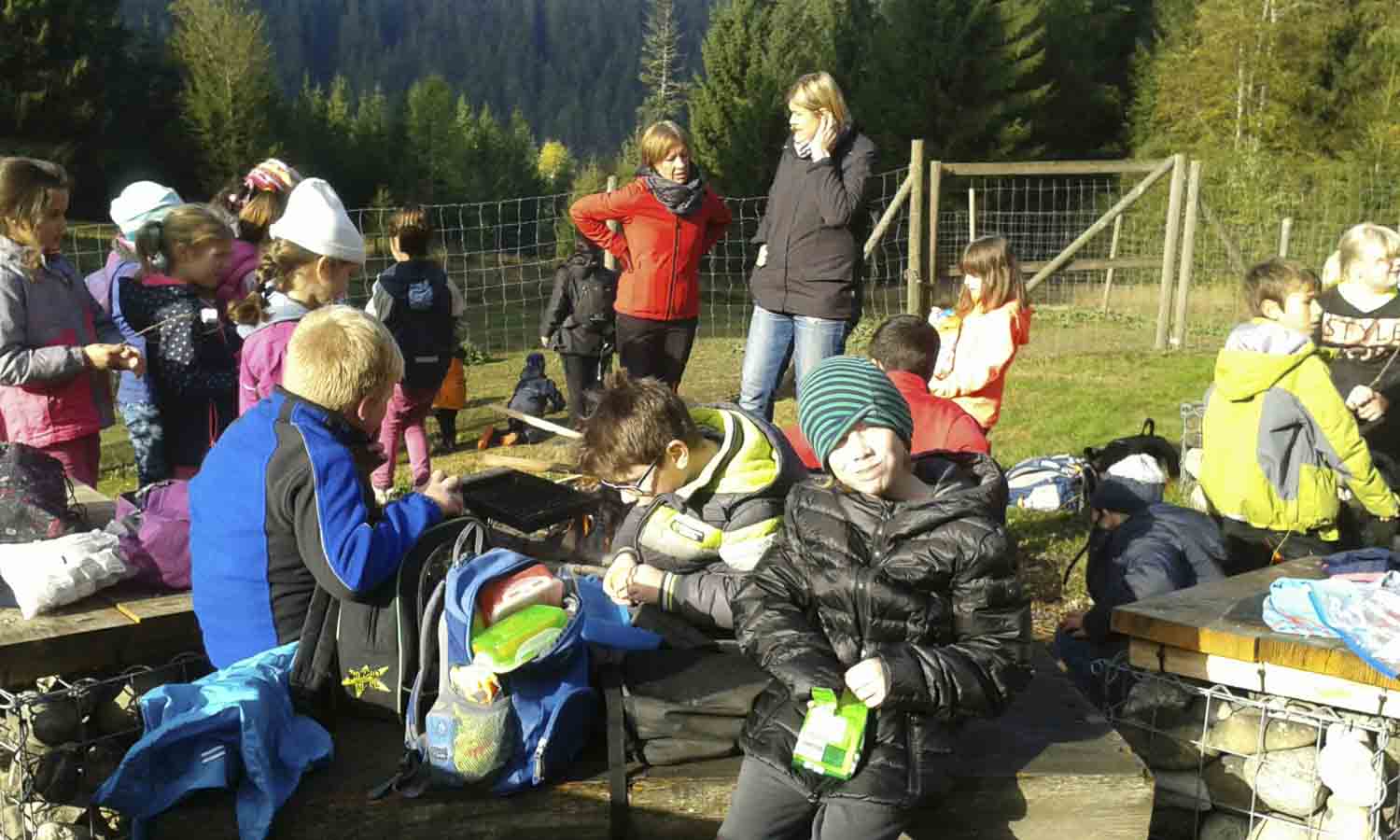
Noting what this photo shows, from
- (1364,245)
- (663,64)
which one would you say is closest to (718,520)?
(1364,245)

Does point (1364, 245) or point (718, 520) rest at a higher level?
point (1364, 245)

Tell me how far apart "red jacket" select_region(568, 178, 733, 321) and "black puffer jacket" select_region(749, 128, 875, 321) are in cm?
47

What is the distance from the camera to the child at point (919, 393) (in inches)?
161

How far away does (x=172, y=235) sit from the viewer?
14.1 feet

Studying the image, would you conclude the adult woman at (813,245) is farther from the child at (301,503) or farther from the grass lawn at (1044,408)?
the child at (301,503)

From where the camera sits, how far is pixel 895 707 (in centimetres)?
248

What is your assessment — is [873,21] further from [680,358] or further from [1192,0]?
[680,358]

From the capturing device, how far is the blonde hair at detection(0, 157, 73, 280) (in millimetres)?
4098

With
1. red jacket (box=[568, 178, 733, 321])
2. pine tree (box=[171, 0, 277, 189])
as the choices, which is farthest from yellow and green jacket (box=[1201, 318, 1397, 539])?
pine tree (box=[171, 0, 277, 189])

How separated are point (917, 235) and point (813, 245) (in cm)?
393

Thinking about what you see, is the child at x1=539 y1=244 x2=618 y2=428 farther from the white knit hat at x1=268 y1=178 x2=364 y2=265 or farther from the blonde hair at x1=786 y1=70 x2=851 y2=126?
the white knit hat at x1=268 y1=178 x2=364 y2=265

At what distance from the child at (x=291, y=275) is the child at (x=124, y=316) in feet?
1.51

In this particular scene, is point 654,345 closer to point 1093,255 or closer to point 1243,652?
point 1243,652

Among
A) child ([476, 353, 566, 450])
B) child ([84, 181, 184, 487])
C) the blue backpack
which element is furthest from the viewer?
child ([476, 353, 566, 450])
